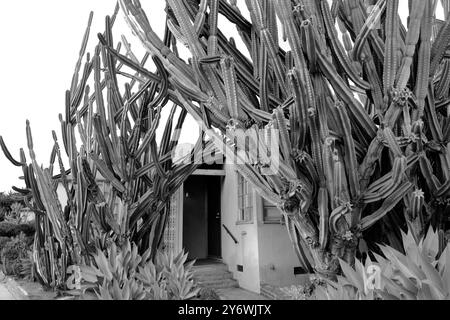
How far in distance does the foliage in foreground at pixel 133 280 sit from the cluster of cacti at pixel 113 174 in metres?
0.90

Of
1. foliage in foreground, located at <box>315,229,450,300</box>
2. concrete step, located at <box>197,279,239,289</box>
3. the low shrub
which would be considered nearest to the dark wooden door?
concrete step, located at <box>197,279,239,289</box>

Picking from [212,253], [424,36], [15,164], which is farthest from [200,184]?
[424,36]

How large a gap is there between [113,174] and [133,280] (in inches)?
84.9

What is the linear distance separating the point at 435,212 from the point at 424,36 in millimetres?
2020

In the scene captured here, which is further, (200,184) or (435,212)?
(200,184)

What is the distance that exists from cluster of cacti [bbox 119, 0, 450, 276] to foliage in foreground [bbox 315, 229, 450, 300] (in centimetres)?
61

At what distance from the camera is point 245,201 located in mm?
8750

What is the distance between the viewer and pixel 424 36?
395 cm

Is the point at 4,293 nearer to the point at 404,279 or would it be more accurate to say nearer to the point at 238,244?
the point at 238,244

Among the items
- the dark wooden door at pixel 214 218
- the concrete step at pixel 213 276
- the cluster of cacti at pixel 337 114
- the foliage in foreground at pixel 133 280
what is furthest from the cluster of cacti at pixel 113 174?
the dark wooden door at pixel 214 218

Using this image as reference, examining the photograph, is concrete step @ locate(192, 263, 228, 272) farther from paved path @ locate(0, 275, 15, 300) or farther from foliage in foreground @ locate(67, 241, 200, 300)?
paved path @ locate(0, 275, 15, 300)

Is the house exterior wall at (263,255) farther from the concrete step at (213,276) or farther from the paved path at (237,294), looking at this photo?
the concrete step at (213,276)

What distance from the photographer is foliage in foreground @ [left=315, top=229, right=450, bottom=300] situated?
8.91ft
